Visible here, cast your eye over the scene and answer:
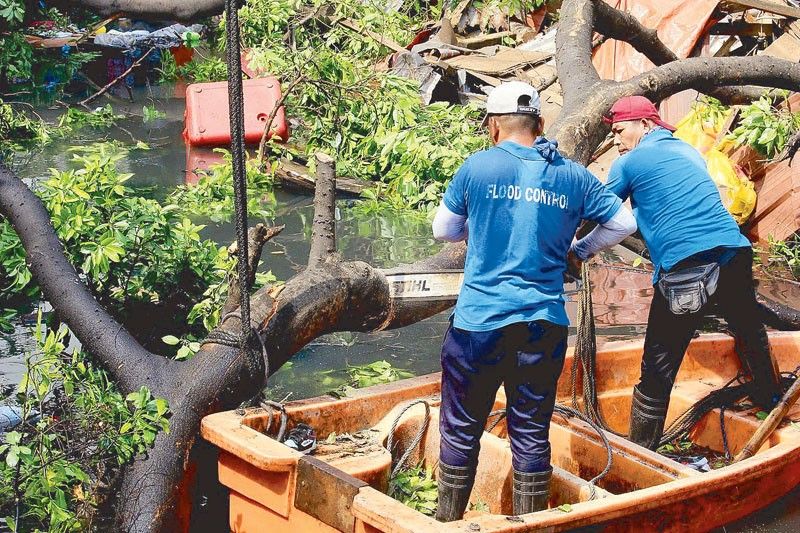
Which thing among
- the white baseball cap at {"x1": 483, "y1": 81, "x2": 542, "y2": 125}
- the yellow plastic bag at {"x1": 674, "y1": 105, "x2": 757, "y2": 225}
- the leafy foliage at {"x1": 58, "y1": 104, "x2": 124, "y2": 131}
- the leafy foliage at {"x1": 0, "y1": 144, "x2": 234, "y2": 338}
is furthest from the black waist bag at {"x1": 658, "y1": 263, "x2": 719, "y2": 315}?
the leafy foliage at {"x1": 58, "y1": 104, "x2": 124, "y2": 131}

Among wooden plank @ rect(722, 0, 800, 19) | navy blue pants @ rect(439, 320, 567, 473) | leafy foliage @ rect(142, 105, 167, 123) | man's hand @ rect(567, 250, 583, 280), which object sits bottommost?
leafy foliage @ rect(142, 105, 167, 123)

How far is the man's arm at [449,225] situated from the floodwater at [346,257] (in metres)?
1.62

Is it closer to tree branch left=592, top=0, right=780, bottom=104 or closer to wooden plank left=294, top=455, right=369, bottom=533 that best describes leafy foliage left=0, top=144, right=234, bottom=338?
wooden plank left=294, top=455, right=369, bottom=533

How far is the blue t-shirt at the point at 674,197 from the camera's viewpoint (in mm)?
5020

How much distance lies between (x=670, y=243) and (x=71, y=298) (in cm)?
285

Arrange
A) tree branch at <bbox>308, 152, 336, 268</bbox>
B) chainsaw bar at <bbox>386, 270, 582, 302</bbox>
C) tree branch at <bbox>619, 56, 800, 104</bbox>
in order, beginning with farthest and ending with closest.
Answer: tree branch at <bbox>619, 56, 800, 104</bbox> < chainsaw bar at <bbox>386, 270, 582, 302</bbox> < tree branch at <bbox>308, 152, 336, 268</bbox>

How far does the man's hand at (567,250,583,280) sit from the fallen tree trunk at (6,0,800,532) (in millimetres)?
887

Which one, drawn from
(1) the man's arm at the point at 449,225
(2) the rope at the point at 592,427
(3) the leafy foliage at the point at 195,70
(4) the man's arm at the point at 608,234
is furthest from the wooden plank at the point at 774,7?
(1) the man's arm at the point at 449,225

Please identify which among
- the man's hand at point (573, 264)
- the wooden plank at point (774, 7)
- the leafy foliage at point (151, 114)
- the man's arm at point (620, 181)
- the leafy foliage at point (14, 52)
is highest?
the wooden plank at point (774, 7)

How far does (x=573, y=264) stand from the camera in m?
4.64


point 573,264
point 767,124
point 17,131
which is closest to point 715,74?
point 767,124

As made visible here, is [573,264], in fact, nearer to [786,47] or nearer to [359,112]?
[359,112]

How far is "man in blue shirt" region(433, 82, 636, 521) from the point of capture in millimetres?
3951

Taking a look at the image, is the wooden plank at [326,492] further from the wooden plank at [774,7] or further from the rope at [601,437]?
the wooden plank at [774,7]
